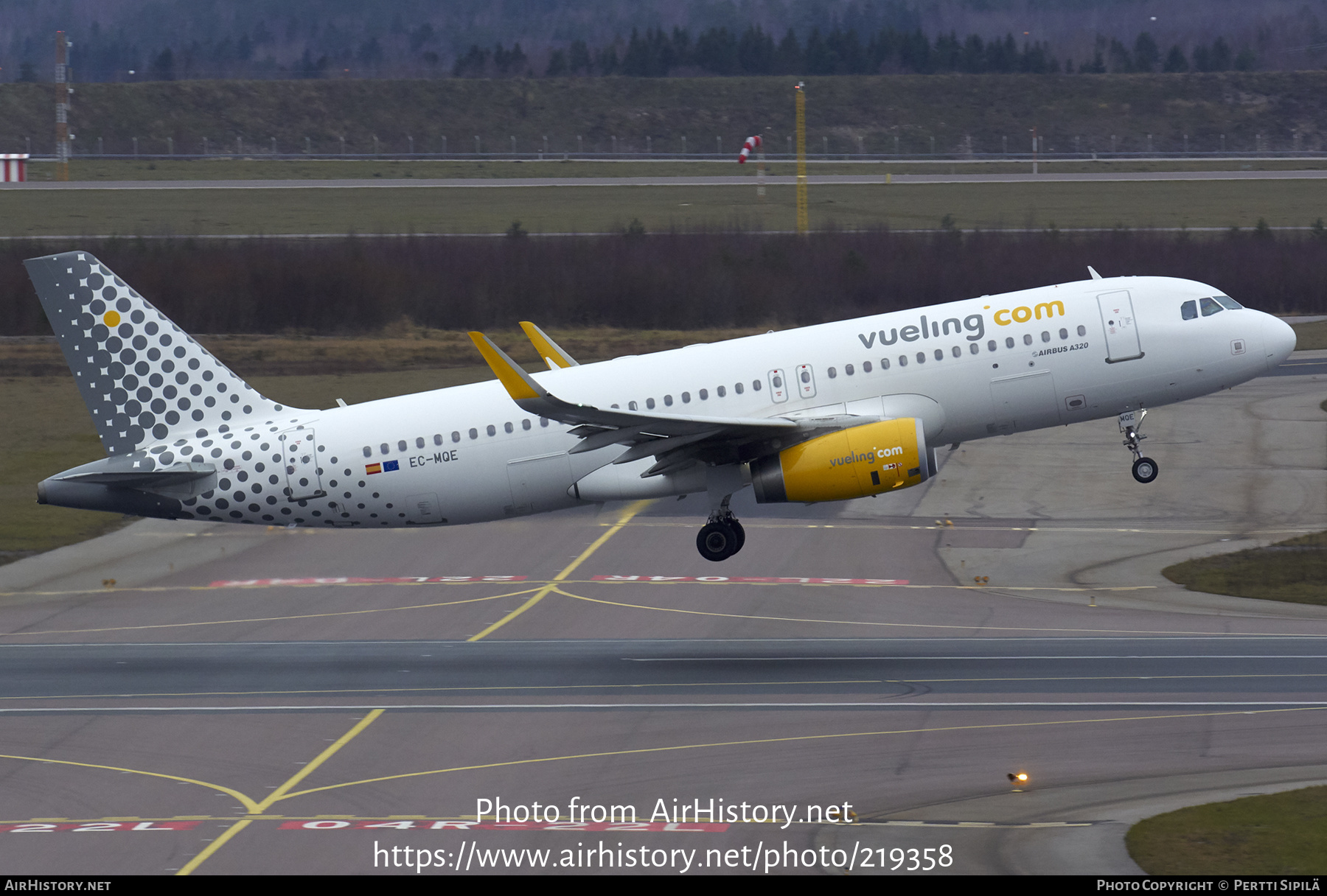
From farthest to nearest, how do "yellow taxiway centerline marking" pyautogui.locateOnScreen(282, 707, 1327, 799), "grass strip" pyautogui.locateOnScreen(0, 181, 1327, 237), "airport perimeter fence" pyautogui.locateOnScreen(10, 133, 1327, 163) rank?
"airport perimeter fence" pyautogui.locateOnScreen(10, 133, 1327, 163), "grass strip" pyautogui.locateOnScreen(0, 181, 1327, 237), "yellow taxiway centerline marking" pyautogui.locateOnScreen(282, 707, 1327, 799)

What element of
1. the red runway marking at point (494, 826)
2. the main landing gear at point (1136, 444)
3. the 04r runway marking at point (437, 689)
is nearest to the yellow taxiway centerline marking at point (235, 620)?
the 04r runway marking at point (437, 689)

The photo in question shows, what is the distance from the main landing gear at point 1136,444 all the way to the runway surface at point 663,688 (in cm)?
487

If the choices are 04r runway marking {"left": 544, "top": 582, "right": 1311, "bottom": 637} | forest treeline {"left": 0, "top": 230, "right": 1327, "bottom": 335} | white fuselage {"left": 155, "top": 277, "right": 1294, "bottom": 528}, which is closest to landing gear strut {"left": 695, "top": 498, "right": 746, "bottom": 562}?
white fuselage {"left": 155, "top": 277, "right": 1294, "bottom": 528}

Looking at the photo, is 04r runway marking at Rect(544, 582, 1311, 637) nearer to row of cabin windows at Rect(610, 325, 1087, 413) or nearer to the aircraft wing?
the aircraft wing

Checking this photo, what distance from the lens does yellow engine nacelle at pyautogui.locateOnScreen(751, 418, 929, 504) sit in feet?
117

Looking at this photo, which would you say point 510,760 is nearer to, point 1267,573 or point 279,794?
point 279,794

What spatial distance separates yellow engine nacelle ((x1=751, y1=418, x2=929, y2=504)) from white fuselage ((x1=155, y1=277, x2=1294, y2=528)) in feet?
4.27

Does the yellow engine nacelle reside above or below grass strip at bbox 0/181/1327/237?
below

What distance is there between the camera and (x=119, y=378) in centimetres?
3859

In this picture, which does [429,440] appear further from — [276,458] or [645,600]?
[645,600]

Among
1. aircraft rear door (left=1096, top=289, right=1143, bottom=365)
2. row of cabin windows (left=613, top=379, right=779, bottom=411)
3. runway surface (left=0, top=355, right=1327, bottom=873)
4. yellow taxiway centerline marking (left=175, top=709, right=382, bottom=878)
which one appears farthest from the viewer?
row of cabin windows (left=613, top=379, right=779, bottom=411)

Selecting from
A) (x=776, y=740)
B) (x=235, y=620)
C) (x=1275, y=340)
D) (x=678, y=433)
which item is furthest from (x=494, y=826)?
(x=1275, y=340)

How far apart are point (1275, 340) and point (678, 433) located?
14.8 m

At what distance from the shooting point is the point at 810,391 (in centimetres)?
3744
